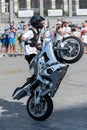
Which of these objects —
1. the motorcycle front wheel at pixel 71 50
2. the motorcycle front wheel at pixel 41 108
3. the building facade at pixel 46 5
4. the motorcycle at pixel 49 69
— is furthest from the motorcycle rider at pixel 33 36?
the building facade at pixel 46 5

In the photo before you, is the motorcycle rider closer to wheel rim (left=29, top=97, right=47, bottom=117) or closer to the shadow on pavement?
wheel rim (left=29, top=97, right=47, bottom=117)

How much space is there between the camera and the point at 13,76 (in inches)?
569

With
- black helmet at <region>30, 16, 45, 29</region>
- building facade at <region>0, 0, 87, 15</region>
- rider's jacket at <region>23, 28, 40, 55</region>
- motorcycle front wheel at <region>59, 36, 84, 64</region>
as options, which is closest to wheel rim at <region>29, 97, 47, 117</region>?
motorcycle front wheel at <region>59, 36, 84, 64</region>

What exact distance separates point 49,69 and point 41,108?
0.70 meters

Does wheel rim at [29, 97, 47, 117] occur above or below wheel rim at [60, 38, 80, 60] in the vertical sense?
below

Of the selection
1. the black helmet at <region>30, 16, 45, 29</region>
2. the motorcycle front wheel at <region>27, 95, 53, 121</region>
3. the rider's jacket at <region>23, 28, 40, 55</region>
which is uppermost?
the black helmet at <region>30, 16, 45, 29</region>

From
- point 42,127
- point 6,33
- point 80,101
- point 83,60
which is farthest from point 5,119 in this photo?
point 6,33

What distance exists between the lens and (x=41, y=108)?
27.6ft

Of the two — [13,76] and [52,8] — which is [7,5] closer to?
[52,8]

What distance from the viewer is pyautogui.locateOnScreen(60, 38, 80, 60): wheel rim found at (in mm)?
8289

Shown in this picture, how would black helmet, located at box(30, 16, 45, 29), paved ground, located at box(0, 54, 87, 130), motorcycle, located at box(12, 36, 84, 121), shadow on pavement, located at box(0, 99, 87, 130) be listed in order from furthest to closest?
1. black helmet, located at box(30, 16, 45, 29)
2. motorcycle, located at box(12, 36, 84, 121)
3. paved ground, located at box(0, 54, 87, 130)
4. shadow on pavement, located at box(0, 99, 87, 130)

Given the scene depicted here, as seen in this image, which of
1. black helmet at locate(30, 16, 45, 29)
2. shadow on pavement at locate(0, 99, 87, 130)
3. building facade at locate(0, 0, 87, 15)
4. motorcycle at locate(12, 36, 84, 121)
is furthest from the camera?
building facade at locate(0, 0, 87, 15)

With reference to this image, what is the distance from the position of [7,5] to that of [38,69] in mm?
50662

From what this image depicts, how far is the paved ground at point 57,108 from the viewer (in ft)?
26.2
